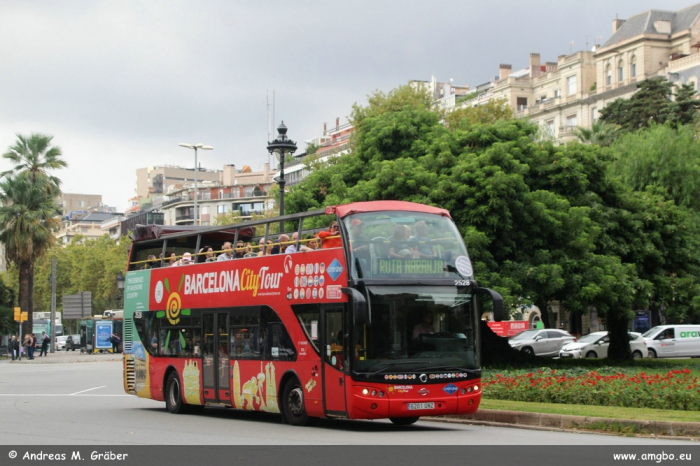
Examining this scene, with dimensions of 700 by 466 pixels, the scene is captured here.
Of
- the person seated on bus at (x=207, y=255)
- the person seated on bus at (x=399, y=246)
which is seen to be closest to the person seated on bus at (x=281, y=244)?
the person seated on bus at (x=207, y=255)

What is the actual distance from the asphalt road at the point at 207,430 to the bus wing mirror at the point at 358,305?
5.93ft

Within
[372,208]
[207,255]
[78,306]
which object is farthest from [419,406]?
[78,306]

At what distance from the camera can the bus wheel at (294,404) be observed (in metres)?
17.0

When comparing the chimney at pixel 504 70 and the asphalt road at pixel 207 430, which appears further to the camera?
the chimney at pixel 504 70

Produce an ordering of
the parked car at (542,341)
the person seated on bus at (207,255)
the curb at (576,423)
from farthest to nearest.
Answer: the parked car at (542,341) < the person seated on bus at (207,255) < the curb at (576,423)

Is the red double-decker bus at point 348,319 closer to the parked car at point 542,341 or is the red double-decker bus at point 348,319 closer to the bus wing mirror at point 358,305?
the bus wing mirror at point 358,305

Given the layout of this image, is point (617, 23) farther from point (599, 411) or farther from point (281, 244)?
point (599, 411)

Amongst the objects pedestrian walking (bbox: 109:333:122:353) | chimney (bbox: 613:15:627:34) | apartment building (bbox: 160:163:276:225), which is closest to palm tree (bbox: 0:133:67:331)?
pedestrian walking (bbox: 109:333:122:353)

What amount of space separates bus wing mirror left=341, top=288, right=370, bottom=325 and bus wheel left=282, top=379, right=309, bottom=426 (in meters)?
2.68

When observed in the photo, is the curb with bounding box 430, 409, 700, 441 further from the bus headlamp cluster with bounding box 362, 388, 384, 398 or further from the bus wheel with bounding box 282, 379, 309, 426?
the bus headlamp cluster with bounding box 362, 388, 384, 398

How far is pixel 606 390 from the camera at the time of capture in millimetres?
18672
